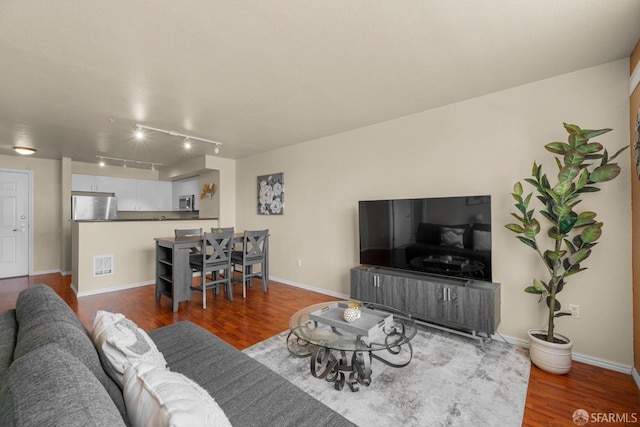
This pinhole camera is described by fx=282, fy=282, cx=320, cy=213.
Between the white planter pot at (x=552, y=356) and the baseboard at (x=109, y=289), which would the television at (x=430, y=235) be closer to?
the white planter pot at (x=552, y=356)

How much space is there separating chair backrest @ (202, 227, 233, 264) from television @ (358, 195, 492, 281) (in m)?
1.88

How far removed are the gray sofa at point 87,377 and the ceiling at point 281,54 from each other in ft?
5.46

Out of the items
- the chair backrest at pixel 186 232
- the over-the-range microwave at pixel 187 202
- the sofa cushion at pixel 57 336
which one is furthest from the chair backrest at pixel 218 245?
the over-the-range microwave at pixel 187 202

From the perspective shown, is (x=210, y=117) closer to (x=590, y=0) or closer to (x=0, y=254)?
(x=590, y=0)

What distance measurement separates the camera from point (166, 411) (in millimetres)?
723

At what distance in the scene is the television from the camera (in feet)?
8.84

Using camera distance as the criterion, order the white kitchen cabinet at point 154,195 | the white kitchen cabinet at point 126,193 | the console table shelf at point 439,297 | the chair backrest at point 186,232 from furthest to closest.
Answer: the white kitchen cabinet at point 154,195 < the white kitchen cabinet at point 126,193 < the chair backrest at point 186,232 < the console table shelf at point 439,297

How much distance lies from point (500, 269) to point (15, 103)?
17.0 feet

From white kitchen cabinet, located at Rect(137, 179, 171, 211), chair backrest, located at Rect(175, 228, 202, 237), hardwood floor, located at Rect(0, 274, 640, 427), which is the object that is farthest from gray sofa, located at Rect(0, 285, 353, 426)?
white kitchen cabinet, located at Rect(137, 179, 171, 211)

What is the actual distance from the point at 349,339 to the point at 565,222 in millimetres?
1885

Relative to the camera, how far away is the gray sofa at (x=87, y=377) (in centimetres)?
61

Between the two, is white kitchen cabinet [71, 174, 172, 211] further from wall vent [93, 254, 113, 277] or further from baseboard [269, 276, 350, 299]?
baseboard [269, 276, 350, 299]

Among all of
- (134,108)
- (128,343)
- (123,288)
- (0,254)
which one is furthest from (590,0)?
(0,254)

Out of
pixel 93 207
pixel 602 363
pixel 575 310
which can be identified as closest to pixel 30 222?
pixel 93 207
